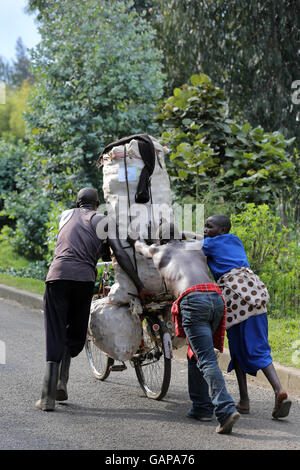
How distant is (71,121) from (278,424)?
306 inches

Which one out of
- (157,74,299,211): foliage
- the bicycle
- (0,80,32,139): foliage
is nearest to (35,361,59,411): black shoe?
the bicycle

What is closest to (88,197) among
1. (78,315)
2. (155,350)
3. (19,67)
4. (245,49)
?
(78,315)

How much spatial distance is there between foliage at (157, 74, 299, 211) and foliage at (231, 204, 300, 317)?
1.11 m

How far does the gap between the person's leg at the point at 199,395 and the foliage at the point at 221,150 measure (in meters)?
5.26

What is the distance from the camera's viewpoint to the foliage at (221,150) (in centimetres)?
1016

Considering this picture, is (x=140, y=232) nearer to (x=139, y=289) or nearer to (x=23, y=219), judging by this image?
(x=139, y=289)

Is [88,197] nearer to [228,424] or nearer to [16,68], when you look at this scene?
[228,424]

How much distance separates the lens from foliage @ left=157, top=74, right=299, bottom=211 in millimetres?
10156

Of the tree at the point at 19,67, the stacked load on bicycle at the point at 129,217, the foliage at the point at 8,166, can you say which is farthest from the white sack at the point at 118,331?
the tree at the point at 19,67

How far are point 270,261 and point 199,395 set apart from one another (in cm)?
424

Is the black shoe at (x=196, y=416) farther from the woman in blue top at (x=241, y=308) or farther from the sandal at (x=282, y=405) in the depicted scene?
the sandal at (x=282, y=405)

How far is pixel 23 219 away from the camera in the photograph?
540 inches

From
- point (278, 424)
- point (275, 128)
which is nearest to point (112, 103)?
point (275, 128)

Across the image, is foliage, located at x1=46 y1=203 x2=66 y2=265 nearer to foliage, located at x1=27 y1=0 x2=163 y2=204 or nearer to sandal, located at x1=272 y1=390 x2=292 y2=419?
foliage, located at x1=27 y1=0 x2=163 y2=204
